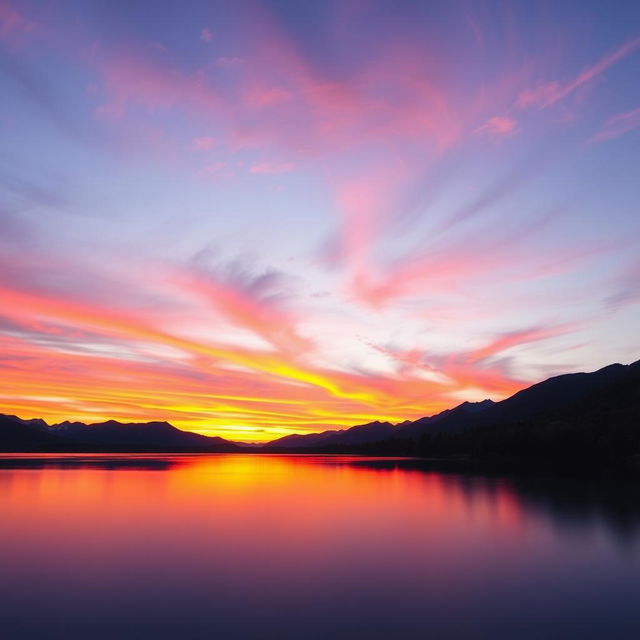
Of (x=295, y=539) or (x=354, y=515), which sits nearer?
(x=295, y=539)

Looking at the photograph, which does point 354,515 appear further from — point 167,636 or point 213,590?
point 167,636

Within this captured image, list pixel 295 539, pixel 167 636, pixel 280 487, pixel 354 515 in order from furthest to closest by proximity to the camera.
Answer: pixel 280 487 < pixel 354 515 < pixel 295 539 < pixel 167 636

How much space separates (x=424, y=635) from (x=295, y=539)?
1900 cm

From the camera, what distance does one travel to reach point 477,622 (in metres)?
18.9

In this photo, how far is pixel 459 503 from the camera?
5547 centimetres

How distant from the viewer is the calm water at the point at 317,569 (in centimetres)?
1844

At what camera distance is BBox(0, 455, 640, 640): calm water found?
18438 mm

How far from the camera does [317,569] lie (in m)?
26.5

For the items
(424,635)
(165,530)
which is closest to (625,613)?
(424,635)

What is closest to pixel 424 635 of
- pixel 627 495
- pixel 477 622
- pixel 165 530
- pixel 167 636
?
pixel 477 622

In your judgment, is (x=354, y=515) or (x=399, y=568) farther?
(x=354, y=515)

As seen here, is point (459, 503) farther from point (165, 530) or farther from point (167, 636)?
point (167, 636)

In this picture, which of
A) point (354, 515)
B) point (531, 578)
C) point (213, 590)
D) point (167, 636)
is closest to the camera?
point (167, 636)

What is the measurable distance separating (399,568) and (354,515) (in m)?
20.3
